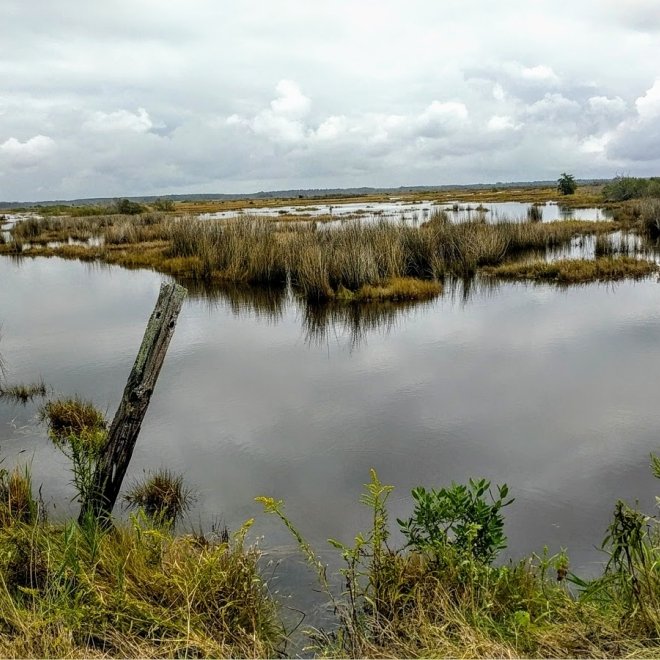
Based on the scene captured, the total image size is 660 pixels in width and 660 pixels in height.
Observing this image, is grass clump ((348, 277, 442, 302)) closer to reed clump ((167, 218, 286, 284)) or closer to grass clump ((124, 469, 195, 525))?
reed clump ((167, 218, 286, 284))

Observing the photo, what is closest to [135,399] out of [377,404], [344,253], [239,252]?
[377,404]

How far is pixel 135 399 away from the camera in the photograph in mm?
4480

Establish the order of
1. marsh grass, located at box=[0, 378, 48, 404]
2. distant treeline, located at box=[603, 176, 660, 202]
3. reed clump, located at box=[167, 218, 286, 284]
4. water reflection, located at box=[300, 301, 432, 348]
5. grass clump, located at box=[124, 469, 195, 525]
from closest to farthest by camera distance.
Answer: grass clump, located at box=[124, 469, 195, 525], marsh grass, located at box=[0, 378, 48, 404], water reflection, located at box=[300, 301, 432, 348], reed clump, located at box=[167, 218, 286, 284], distant treeline, located at box=[603, 176, 660, 202]

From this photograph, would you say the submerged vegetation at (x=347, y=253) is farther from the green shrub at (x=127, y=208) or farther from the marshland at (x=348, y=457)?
the green shrub at (x=127, y=208)

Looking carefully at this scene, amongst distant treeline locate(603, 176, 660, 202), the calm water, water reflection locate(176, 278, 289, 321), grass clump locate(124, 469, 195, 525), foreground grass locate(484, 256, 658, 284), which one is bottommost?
grass clump locate(124, 469, 195, 525)

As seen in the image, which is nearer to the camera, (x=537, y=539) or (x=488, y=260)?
(x=537, y=539)

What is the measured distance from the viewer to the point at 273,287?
19.1 meters

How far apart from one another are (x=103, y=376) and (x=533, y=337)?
827 centimetres

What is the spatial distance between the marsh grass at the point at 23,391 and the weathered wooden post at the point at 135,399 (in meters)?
5.34

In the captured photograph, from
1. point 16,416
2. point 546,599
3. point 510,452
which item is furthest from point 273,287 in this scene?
point 546,599

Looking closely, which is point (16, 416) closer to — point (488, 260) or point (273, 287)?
point (273, 287)

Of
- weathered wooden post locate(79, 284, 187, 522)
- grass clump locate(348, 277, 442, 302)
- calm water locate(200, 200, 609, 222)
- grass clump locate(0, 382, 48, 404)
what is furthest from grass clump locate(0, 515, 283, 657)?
calm water locate(200, 200, 609, 222)

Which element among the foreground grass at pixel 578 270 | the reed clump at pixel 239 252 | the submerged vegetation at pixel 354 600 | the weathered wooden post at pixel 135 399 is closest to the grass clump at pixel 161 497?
the weathered wooden post at pixel 135 399

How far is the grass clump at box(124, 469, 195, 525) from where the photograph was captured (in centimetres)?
579
